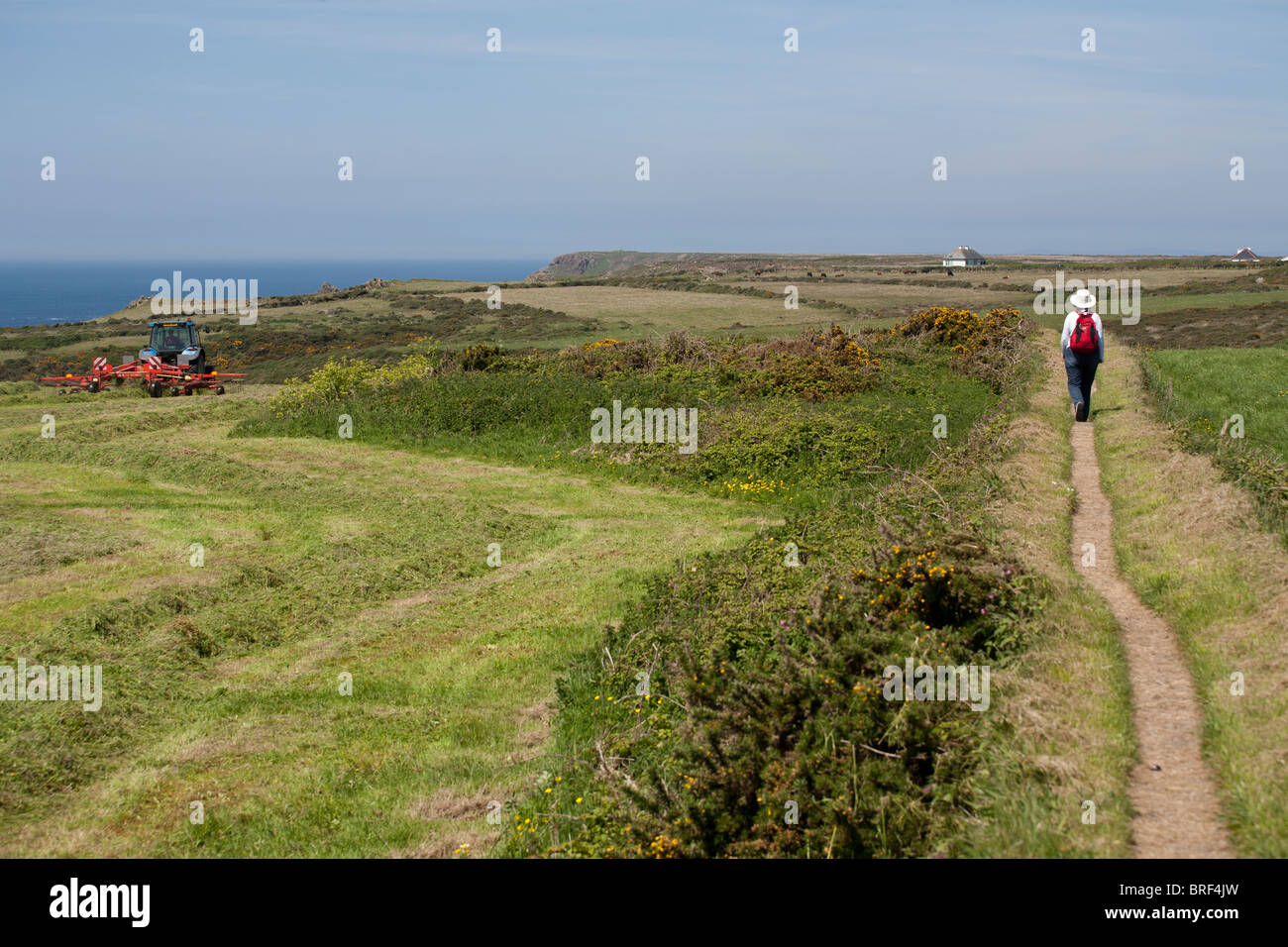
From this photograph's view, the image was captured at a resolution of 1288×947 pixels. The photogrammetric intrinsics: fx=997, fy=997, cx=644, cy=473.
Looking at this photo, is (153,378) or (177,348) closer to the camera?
Result: (153,378)

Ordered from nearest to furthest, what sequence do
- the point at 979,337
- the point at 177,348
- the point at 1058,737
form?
the point at 1058,737, the point at 979,337, the point at 177,348

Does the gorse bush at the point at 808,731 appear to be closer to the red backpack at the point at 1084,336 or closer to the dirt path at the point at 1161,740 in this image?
the dirt path at the point at 1161,740

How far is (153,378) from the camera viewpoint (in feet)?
107

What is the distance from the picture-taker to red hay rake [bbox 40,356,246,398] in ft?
108

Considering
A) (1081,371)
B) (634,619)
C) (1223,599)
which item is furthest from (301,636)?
(1081,371)

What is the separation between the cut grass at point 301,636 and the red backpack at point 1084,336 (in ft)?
19.1

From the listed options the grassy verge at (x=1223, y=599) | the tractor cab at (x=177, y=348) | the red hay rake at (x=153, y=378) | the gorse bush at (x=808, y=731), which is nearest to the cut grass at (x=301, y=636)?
the gorse bush at (x=808, y=731)

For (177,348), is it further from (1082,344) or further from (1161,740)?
(1161,740)

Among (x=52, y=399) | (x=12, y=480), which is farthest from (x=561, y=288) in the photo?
(x=12, y=480)

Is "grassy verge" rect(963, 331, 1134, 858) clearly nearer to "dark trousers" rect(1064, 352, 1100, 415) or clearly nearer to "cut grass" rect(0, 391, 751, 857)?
"cut grass" rect(0, 391, 751, 857)

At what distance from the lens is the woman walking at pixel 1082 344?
1458cm

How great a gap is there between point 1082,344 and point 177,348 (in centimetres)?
3146

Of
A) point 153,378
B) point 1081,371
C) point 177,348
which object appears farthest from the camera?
point 177,348
